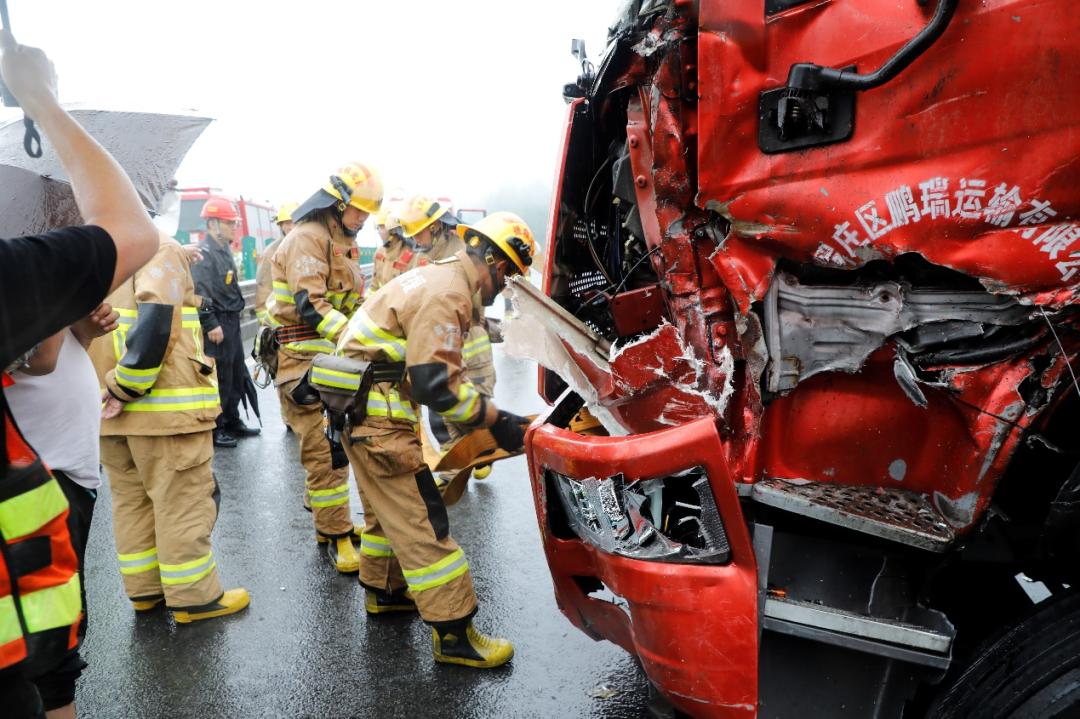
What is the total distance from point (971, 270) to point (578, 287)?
53.2 inches

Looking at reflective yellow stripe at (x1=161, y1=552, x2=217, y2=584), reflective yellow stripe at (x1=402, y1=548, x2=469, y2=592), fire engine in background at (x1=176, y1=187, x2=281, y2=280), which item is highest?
reflective yellow stripe at (x1=402, y1=548, x2=469, y2=592)

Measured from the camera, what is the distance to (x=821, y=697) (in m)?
1.84

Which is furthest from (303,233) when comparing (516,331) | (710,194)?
(710,194)

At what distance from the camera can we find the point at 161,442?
3.39m

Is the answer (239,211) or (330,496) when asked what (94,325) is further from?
(239,211)

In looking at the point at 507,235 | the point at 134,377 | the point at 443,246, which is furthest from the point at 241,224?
the point at 507,235

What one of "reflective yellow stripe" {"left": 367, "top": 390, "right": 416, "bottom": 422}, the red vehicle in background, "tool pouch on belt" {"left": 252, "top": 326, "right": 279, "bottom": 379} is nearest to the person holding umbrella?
"reflective yellow stripe" {"left": 367, "top": 390, "right": 416, "bottom": 422}

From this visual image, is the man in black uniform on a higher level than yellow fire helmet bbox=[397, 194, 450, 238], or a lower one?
lower

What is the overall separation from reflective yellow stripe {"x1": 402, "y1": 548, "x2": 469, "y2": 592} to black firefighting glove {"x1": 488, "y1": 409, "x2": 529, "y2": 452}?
502 mm

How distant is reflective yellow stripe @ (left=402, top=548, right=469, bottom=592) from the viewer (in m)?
3.03

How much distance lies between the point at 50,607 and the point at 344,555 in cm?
268

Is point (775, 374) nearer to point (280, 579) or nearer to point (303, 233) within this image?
point (280, 579)

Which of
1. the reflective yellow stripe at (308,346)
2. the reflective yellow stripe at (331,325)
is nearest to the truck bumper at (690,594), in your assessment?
the reflective yellow stripe at (331,325)

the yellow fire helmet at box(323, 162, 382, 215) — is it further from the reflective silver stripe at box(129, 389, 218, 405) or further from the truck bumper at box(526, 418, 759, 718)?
the truck bumper at box(526, 418, 759, 718)
